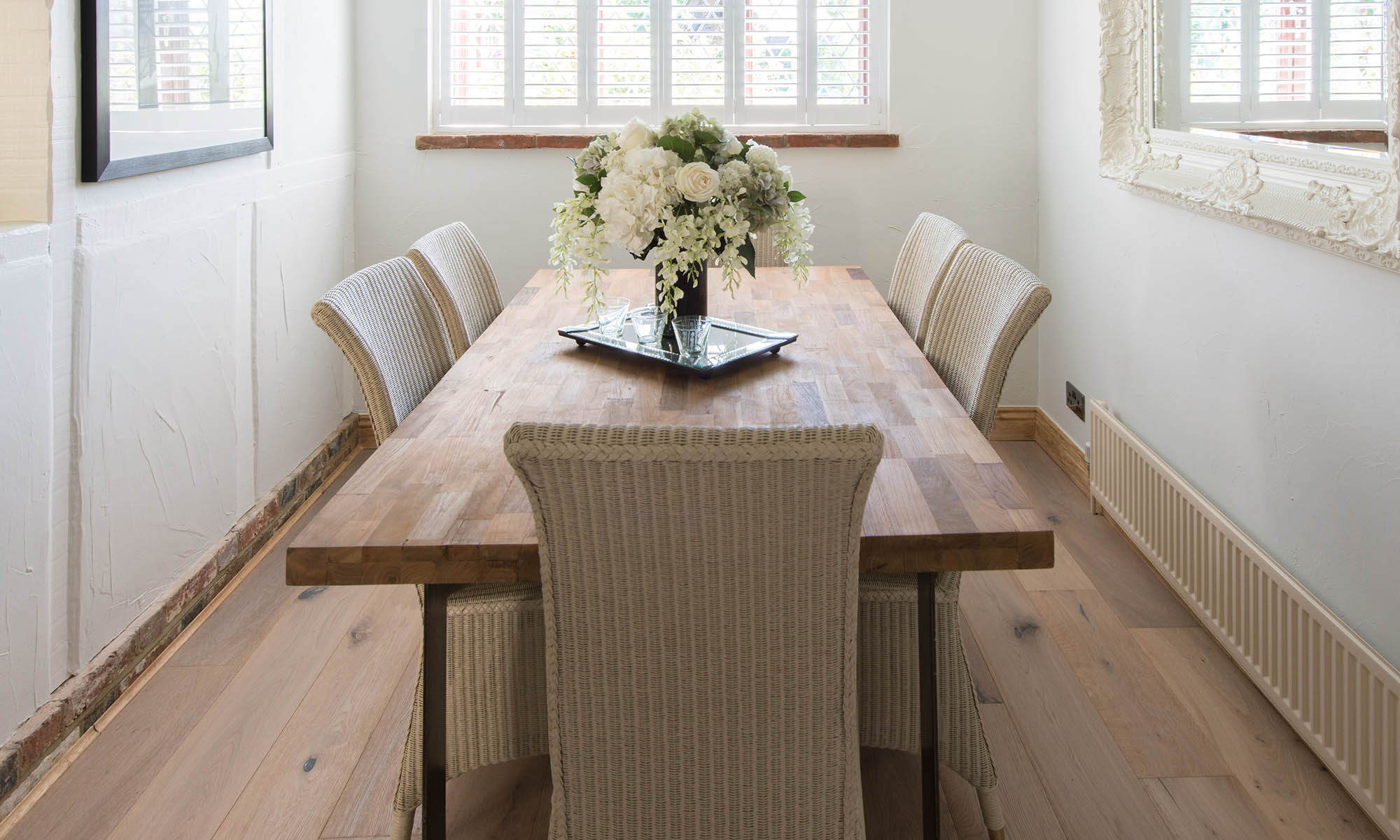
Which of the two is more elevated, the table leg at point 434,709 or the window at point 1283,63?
the window at point 1283,63

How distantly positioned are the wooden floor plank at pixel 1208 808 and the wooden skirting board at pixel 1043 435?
1724mm

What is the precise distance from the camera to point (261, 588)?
3.12 metres

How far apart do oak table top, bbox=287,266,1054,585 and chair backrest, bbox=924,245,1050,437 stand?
0.09 m

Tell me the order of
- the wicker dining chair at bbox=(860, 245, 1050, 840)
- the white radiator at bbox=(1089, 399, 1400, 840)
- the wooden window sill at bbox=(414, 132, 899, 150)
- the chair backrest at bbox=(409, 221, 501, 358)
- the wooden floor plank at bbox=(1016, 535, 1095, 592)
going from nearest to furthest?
the wicker dining chair at bbox=(860, 245, 1050, 840), the white radiator at bbox=(1089, 399, 1400, 840), the chair backrest at bbox=(409, 221, 501, 358), the wooden floor plank at bbox=(1016, 535, 1095, 592), the wooden window sill at bbox=(414, 132, 899, 150)

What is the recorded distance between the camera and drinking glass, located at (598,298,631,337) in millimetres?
2566

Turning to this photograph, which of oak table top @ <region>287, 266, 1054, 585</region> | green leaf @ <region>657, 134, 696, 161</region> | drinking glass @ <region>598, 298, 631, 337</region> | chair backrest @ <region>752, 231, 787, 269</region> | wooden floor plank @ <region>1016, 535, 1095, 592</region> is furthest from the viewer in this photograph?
chair backrest @ <region>752, 231, 787, 269</region>

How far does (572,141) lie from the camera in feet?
13.9

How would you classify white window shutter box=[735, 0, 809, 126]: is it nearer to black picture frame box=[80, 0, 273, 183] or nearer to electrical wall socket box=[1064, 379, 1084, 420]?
electrical wall socket box=[1064, 379, 1084, 420]

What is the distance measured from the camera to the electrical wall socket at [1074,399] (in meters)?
3.90

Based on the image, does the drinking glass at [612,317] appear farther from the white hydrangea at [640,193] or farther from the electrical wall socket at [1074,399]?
the electrical wall socket at [1074,399]

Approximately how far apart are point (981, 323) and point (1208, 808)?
96 cm

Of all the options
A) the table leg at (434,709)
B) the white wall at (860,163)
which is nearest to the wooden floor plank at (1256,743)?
the table leg at (434,709)

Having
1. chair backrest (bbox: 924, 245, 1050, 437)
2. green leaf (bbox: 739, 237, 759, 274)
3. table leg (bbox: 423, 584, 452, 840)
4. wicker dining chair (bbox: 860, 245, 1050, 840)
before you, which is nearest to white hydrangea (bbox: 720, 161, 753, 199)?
green leaf (bbox: 739, 237, 759, 274)

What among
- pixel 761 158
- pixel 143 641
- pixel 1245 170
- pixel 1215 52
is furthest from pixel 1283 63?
pixel 143 641
